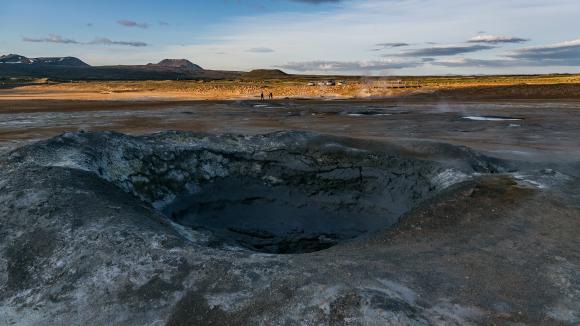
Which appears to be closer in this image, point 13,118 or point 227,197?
point 227,197

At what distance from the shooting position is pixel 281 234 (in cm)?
966

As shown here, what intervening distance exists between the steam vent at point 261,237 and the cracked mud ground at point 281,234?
2cm

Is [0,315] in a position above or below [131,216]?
below

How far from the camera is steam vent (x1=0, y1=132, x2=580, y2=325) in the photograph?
430 centimetres

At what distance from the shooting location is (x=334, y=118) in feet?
84.2

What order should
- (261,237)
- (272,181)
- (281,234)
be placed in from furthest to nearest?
(272,181) < (281,234) < (261,237)

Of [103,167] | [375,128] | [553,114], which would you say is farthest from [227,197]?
[553,114]

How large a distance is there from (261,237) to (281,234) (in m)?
0.45

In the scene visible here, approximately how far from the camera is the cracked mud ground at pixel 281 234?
14.1 ft

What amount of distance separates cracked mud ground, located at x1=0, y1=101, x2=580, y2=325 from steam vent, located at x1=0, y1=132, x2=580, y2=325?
2cm

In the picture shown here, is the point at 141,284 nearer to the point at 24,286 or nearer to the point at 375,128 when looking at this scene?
the point at 24,286

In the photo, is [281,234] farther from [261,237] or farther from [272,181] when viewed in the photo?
[272,181]

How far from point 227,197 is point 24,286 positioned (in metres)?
5.86

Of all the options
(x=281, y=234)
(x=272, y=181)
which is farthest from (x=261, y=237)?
(x=272, y=181)
